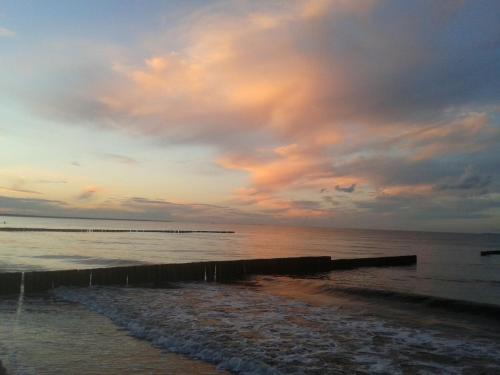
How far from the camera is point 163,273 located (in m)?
25.1

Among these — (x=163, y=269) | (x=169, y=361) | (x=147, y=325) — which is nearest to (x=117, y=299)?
(x=147, y=325)

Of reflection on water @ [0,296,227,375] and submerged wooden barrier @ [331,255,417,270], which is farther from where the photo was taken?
submerged wooden barrier @ [331,255,417,270]

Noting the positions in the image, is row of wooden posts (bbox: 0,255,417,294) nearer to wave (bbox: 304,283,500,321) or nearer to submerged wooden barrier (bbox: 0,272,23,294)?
submerged wooden barrier (bbox: 0,272,23,294)

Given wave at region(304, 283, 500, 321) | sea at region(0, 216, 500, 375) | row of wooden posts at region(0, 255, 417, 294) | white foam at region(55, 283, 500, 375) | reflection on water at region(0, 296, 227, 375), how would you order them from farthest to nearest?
wave at region(304, 283, 500, 321)
row of wooden posts at region(0, 255, 417, 294)
white foam at region(55, 283, 500, 375)
sea at region(0, 216, 500, 375)
reflection on water at region(0, 296, 227, 375)

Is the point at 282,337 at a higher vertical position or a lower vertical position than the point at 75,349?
lower

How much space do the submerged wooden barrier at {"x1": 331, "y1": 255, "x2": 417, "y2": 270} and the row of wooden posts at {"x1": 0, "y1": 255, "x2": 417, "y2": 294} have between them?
0.10 m

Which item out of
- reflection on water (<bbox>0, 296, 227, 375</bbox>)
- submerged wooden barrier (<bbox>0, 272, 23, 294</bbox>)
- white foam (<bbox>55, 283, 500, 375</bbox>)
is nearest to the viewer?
reflection on water (<bbox>0, 296, 227, 375</bbox>)

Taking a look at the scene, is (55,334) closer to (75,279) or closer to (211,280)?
(75,279)

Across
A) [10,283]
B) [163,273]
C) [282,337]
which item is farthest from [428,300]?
[10,283]

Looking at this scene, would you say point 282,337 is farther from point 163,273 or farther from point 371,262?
point 371,262

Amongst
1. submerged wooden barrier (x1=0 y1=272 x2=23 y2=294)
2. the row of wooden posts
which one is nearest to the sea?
submerged wooden barrier (x1=0 y1=272 x2=23 y2=294)

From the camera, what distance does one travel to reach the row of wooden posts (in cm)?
1920

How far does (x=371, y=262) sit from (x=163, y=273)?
26043 millimetres

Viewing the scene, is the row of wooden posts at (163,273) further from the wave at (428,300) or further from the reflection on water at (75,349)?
the wave at (428,300)
